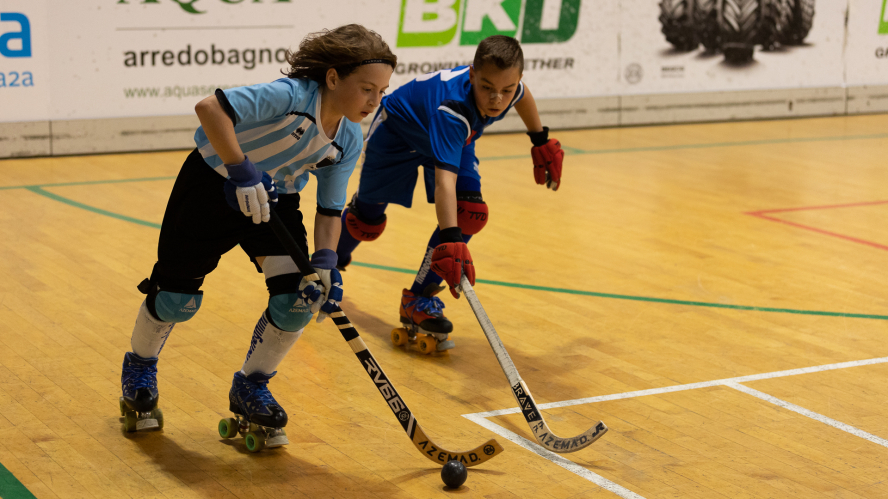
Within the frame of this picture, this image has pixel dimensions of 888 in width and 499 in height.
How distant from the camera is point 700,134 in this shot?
1073cm

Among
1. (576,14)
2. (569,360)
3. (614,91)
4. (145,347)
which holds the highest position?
(576,14)

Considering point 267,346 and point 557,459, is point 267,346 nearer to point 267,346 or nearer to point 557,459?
point 267,346

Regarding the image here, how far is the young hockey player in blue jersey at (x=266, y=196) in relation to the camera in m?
2.72

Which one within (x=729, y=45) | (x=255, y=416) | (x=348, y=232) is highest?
(x=729, y=45)

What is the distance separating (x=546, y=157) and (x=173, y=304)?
1.99 metres

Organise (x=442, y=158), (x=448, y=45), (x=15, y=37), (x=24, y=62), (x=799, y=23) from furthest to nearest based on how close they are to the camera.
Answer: (x=799, y=23) → (x=448, y=45) → (x=24, y=62) → (x=15, y=37) → (x=442, y=158)

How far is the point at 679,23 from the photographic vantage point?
36.7ft

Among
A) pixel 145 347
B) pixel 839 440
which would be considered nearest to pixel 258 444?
pixel 145 347

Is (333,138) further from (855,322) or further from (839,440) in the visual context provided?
(855,322)

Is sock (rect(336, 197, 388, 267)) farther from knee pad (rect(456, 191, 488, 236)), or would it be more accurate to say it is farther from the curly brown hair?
the curly brown hair

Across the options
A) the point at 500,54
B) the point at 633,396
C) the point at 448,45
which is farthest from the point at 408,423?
the point at 448,45

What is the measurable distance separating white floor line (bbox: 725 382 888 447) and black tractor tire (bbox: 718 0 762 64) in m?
8.64

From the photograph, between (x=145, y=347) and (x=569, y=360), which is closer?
(x=145, y=347)

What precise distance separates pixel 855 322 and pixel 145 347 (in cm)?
312
